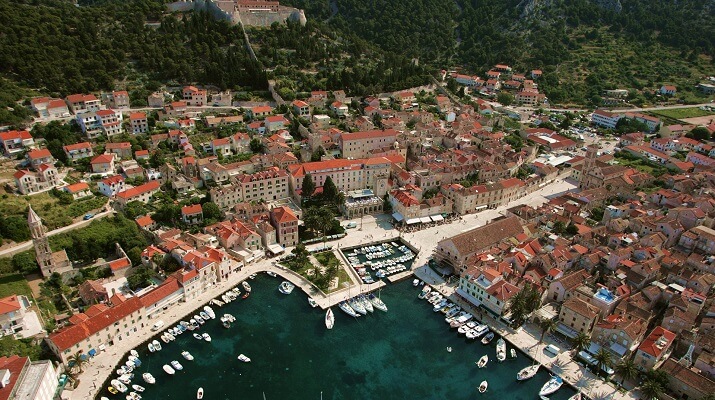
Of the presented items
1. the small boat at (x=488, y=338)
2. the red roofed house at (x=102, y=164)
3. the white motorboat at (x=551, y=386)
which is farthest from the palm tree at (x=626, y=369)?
the red roofed house at (x=102, y=164)

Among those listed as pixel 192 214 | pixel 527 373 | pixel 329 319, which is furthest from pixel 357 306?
pixel 192 214

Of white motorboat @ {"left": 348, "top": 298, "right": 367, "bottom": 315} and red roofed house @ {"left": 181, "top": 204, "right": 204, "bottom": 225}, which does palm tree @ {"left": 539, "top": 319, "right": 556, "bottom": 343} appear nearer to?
white motorboat @ {"left": 348, "top": 298, "right": 367, "bottom": 315}

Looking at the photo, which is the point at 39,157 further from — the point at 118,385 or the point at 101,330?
the point at 118,385

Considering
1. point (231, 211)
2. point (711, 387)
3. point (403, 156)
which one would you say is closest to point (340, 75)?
point (403, 156)

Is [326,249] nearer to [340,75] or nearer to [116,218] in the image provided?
[116,218]

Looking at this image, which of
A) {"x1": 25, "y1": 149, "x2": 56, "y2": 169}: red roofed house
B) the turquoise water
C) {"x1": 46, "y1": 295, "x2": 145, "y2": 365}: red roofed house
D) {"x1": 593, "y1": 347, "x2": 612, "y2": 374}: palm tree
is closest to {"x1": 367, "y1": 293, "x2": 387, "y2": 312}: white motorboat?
the turquoise water

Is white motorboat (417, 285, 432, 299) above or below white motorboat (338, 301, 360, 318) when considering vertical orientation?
above

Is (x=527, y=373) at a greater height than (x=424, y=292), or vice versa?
(x=424, y=292)
